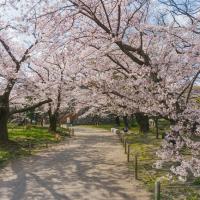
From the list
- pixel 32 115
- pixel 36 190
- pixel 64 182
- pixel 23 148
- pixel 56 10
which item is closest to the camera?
pixel 56 10

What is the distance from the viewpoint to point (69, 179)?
16594 mm

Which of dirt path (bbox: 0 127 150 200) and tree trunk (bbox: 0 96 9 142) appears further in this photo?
tree trunk (bbox: 0 96 9 142)

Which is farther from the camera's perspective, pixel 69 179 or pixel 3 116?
→ pixel 3 116

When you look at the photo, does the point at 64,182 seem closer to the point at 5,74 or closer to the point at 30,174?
the point at 30,174

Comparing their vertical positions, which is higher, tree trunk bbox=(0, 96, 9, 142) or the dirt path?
tree trunk bbox=(0, 96, 9, 142)

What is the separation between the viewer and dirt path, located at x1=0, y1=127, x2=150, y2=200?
533 inches

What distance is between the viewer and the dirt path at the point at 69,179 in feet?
44.4

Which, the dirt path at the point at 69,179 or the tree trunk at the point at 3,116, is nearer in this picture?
the dirt path at the point at 69,179

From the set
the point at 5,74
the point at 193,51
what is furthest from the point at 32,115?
the point at 193,51

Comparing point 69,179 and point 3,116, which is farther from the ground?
point 3,116

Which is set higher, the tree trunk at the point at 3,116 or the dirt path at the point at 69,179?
the tree trunk at the point at 3,116

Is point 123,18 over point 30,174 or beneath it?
over

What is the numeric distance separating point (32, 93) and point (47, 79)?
2.40 meters

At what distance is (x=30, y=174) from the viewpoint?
1772 cm
